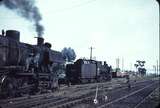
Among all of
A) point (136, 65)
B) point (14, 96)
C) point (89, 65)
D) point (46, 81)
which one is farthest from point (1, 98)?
point (136, 65)

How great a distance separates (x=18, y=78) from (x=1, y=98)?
1.93 m

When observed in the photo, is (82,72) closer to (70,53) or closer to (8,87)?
(8,87)

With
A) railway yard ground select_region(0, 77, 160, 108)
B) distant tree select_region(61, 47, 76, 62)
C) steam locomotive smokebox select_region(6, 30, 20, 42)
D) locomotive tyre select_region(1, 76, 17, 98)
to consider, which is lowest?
railway yard ground select_region(0, 77, 160, 108)

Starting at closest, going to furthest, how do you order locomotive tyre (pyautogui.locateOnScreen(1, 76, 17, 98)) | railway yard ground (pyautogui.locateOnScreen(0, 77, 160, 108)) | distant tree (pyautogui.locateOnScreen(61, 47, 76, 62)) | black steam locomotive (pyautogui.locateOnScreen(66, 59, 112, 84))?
railway yard ground (pyautogui.locateOnScreen(0, 77, 160, 108)), locomotive tyre (pyautogui.locateOnScreen(1, 76, 17, 98)), black steam locomotive (pyautogui.locateOnScreen(66, 59, 112, 84)), distant tree (pyautogui.locateOnScreen(61, 47, 76, 62))

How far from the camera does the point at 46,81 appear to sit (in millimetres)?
22281

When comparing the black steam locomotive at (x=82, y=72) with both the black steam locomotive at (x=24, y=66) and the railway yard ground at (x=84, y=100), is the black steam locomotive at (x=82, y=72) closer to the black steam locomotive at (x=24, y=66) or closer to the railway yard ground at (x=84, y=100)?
the black steam locomotive at (x=24, y=66)

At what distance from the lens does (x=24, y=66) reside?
62.9ft

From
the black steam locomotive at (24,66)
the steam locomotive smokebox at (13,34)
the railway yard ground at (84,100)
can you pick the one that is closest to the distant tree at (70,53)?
the black steam locomotive at (24,66)

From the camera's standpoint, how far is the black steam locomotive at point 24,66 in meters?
16.9

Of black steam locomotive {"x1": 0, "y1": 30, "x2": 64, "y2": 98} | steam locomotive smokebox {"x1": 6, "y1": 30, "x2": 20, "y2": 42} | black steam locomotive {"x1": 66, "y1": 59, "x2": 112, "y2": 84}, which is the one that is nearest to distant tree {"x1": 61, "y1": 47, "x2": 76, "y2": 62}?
black steam locomotive {"x1": 66, "y1": 59, "x2": 112, "y2": 84}

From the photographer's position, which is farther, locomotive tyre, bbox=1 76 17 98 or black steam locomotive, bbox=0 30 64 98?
black steam locomotive, bbox=0 30 64 98

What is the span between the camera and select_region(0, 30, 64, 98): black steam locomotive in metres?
16.9

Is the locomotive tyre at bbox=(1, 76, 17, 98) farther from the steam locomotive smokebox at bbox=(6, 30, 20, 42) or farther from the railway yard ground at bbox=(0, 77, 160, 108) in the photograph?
the steam locomotive smokebox at bbox=(6, 30, 20, 42)

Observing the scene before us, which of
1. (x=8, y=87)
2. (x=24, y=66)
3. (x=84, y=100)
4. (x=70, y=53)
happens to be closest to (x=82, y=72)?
(x=24, y=66)
